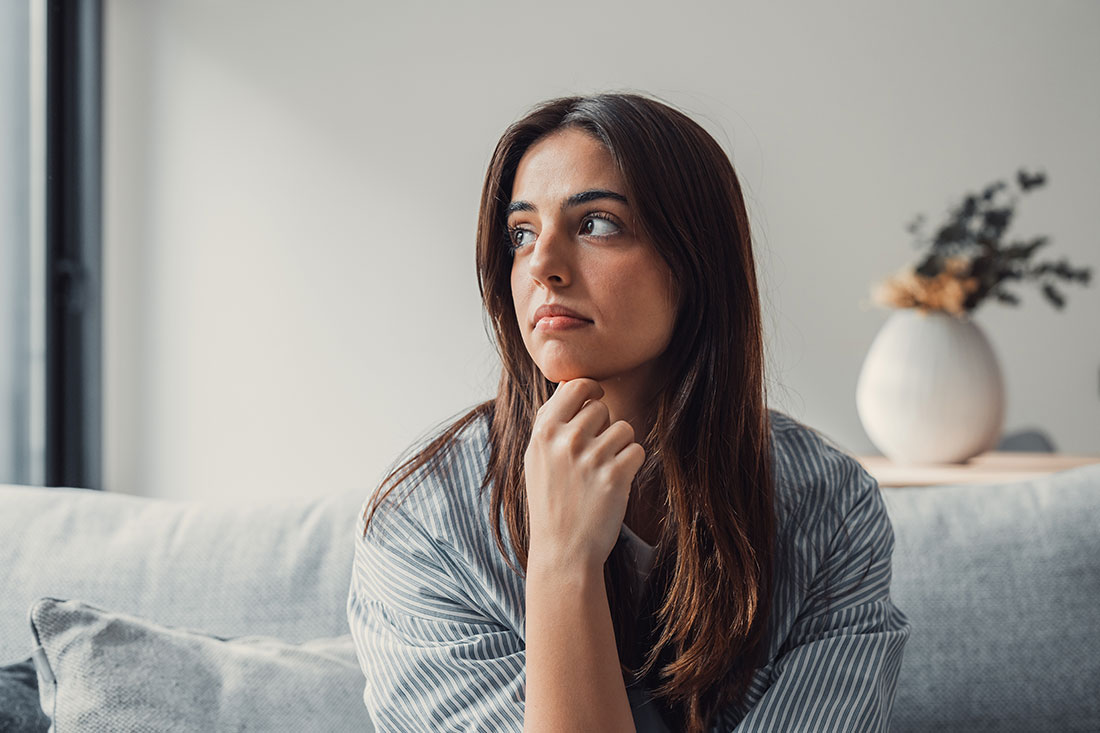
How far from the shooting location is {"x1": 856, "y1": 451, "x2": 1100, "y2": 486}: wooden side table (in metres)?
1.87

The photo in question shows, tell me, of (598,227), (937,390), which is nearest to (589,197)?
(598,227)

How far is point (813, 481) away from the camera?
3.30 feet

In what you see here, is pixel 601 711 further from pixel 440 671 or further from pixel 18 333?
pixel 18 333

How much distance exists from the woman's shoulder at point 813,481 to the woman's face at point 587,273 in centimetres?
22

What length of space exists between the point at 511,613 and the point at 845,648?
1.00ft

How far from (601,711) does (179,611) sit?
613 mm

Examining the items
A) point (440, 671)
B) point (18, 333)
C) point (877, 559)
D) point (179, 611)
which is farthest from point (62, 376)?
point (877, 559)

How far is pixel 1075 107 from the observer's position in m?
2.63

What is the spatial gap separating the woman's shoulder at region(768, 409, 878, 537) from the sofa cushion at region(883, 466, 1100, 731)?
0.30 metres

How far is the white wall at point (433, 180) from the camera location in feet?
8.69

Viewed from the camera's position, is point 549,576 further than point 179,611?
No

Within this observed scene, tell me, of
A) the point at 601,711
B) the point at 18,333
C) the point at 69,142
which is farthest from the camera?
the point at 69,142

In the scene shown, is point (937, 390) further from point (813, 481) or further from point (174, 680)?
point (174, 680)

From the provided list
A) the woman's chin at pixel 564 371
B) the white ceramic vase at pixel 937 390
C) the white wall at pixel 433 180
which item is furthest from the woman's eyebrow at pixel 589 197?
the white wall at pixel 433 180
